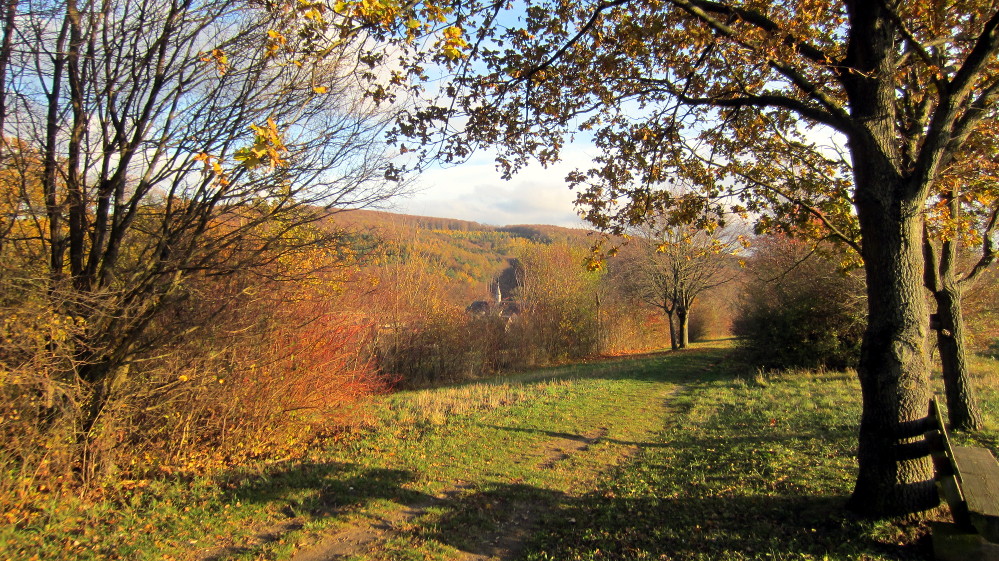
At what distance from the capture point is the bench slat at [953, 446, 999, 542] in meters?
3.31

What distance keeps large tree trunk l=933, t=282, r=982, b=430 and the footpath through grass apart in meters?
0.47

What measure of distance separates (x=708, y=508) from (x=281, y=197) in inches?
262

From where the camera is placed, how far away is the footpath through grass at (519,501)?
4371mm

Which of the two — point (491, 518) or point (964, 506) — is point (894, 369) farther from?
point (491, 518)

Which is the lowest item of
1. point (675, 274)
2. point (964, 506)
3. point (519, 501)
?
point (519, 501)

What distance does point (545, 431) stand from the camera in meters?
9.09

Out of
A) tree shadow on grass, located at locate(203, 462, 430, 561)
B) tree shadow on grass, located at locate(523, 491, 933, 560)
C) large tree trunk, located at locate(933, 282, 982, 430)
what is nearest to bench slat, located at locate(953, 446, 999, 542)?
tree shadow on grass, located at locate(523, 491, 933, 560)

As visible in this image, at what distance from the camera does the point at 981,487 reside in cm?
371

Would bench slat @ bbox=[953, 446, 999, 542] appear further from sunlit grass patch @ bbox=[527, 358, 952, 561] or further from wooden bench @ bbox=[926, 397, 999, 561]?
sunlit grass patch @ bbox=[527, 358, 952, 561]

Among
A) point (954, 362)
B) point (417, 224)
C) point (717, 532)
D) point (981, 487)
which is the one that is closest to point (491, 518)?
point (717, 532)

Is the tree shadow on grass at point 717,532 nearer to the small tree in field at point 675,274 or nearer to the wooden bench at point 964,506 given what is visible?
the wooden bench at point 964,506

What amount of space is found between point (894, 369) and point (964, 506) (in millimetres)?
1092

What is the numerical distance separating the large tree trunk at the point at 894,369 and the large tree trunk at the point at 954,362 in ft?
13.6

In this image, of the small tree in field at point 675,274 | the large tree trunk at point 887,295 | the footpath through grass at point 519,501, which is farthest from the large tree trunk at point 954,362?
the small tree in field at point 675,274
